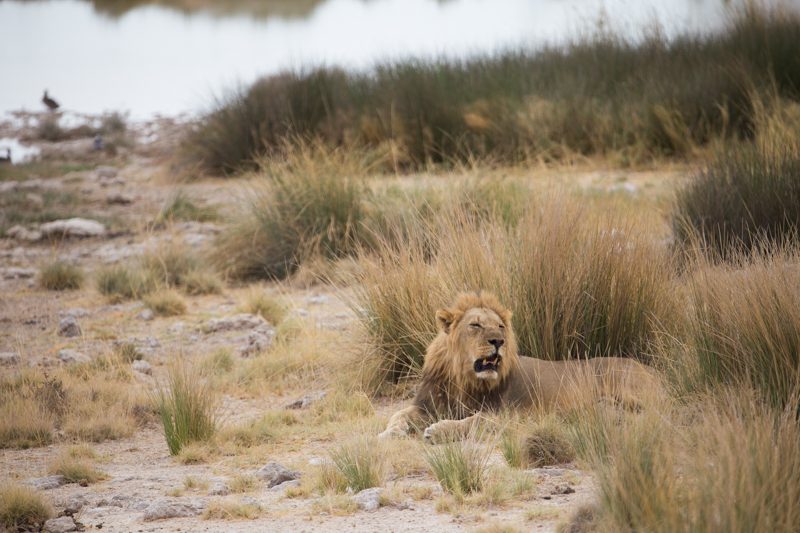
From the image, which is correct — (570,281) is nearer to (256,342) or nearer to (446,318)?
(446,318)

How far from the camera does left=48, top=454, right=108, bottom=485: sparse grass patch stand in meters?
5.63

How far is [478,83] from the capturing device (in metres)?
18.3

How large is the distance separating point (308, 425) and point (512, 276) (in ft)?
5.06

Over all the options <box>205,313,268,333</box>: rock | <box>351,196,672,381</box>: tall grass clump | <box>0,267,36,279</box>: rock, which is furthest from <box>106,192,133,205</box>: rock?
<box>351,196,672,381</box>: tall grass clump

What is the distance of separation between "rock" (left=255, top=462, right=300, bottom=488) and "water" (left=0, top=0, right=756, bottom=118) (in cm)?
2042

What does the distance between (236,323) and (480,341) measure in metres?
4.44

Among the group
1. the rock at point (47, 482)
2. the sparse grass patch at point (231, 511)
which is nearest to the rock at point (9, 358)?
the rock at point (47, 482)

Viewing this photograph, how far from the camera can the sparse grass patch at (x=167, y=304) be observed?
1045 centimetres

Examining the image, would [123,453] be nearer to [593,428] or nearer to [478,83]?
[593,428]

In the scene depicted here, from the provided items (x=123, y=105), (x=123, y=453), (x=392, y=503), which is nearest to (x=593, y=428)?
(x=392, y=503)

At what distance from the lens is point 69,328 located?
31.9 ft

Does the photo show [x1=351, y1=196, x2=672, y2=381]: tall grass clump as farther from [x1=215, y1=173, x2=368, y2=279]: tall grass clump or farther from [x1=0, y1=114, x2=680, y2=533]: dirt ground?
[x1=215, y1=173, x2=368, y2=279]: tall grass clump

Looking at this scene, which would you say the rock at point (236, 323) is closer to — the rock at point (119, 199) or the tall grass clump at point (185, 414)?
the tall grass clump at point (185, 414)

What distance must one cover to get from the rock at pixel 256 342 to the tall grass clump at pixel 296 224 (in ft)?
5.59
